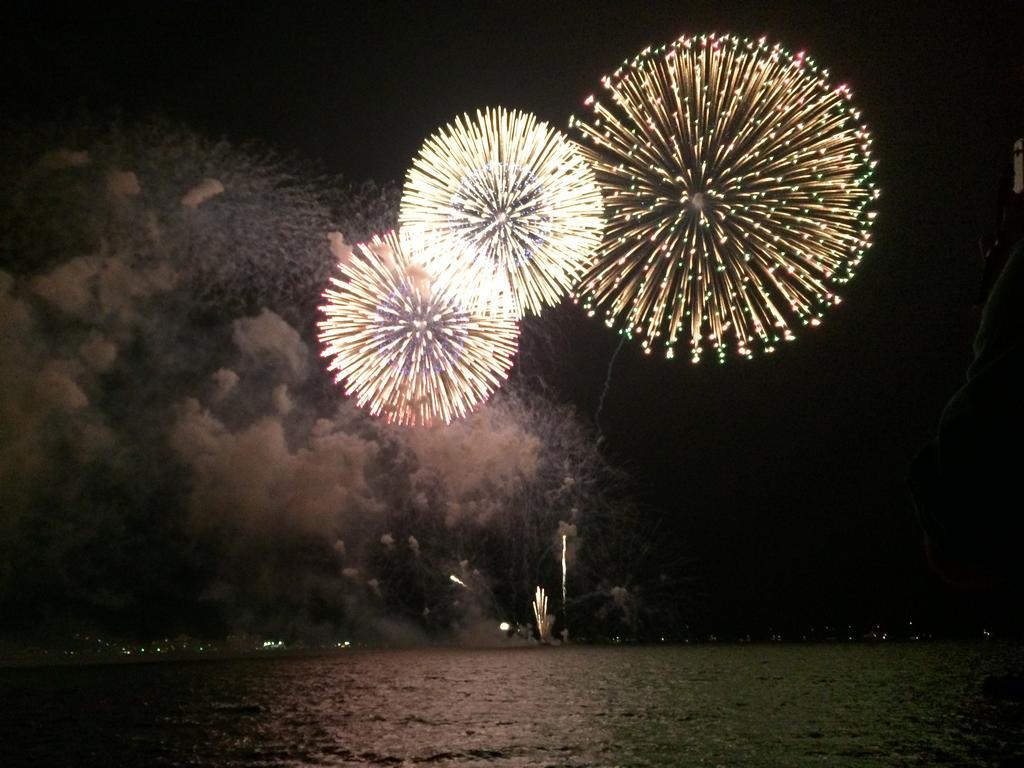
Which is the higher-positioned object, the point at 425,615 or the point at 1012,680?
the point at 425,615

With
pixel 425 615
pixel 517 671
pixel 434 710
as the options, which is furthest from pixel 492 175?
pixel 425 615

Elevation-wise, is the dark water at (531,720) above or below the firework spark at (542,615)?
below

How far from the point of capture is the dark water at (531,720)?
335cm

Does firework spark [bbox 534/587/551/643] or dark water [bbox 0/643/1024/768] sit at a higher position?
firework spark [bbox 534/587/551/643]

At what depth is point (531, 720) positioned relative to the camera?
4.42 meters

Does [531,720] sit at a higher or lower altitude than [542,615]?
lower

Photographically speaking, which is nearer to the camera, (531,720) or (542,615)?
(531,720)

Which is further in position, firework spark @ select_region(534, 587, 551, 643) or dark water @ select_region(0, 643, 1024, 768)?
firework spark @ select_region(534, 587, 551, 643)

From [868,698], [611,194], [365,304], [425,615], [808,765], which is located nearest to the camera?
[808,765]

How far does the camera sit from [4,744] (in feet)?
13.5

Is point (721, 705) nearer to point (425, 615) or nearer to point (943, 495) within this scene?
point (943, 495)

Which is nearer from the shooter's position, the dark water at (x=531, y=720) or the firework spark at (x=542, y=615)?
the dark water at (x=531, y=720)

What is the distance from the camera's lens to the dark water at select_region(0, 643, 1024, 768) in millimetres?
3352

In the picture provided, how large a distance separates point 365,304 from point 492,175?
11.1ft
